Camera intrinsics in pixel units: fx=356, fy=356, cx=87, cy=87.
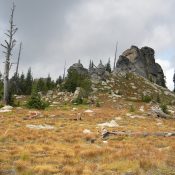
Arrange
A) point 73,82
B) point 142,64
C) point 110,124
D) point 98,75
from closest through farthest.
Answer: point 110,124
point 73,82
point 98,75
point 142,64

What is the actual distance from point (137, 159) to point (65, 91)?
185ft

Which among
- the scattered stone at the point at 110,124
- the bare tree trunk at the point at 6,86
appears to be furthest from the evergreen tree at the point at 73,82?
the scattered stone at the point at 110,124

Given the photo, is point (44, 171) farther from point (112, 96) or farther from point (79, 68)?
point (79, 68)

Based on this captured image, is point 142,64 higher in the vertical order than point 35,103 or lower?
higher

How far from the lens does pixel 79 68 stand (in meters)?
95.4

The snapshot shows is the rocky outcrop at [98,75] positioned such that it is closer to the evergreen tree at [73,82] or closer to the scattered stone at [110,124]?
the evergreen tree at [73,82]

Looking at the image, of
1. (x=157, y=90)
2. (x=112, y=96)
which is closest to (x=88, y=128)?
(x=112, y=96)

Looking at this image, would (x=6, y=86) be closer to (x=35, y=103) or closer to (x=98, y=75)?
(x=35, y=103)

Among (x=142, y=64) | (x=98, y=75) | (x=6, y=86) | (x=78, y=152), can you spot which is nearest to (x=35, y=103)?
(x=6, y=86)

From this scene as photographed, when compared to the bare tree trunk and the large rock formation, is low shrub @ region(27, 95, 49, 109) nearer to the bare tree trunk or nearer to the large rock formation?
the bare tree trunk

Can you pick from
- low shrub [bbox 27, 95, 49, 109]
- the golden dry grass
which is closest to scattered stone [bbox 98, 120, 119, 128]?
the golden dry grass

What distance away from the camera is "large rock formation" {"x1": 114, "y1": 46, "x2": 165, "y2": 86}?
11031 cm

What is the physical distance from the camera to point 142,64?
114 metres

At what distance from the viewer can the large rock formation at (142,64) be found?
110312 mm
